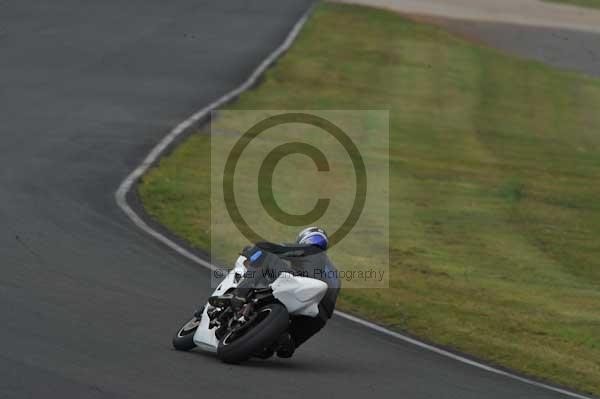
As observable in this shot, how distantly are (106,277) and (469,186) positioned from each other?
10.7 meters

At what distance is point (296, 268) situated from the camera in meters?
9.84

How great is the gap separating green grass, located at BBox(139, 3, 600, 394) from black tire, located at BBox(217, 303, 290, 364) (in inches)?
139

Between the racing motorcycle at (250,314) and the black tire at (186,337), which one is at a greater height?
the racing motorcycle at (250,314)

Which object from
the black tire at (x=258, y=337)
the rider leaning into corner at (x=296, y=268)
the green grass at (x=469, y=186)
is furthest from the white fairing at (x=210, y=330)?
the green grass at (x=469, y=186)

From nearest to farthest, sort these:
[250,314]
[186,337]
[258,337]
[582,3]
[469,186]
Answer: [258,337]
[250,314]
[186,337]
[469,186]
[582,3]

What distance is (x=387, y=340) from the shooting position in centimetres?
1195

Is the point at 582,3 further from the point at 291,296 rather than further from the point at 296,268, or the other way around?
the point at 291,296

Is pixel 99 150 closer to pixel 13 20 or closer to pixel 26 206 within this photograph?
pixel 26 206

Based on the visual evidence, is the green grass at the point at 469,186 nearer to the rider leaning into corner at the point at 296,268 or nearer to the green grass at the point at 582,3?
the rider leaning into corner at the point at 296,268

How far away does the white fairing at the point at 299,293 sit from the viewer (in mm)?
9539

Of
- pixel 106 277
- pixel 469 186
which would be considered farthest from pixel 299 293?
pixel 469 186

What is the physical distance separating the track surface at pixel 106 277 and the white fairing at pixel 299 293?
20.5 inches

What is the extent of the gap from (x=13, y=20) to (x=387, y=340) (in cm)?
2351

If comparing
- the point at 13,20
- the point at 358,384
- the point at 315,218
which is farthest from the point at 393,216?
the point at 13,20
